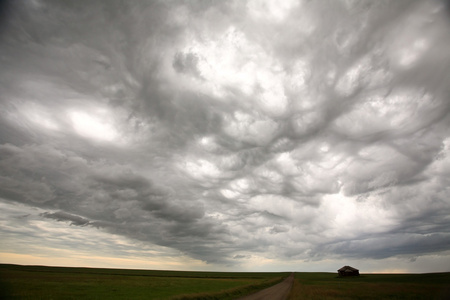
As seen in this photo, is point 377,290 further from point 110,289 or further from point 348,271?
point 348,271

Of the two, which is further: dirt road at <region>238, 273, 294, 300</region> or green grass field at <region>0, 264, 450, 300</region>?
dirt road at <region>238, 273, 294, 300</region>

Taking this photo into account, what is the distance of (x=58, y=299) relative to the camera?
2662cm

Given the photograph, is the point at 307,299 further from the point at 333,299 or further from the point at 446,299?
the point at 446,299

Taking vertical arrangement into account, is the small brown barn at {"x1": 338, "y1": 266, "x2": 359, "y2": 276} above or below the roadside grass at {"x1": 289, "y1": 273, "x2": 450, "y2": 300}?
above

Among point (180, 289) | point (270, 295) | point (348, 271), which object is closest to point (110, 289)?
point (180, 289)

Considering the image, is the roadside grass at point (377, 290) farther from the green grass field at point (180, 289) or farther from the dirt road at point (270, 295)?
the dirt road at point (270, 295)

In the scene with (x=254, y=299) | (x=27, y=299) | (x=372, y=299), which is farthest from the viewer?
(x=372, y=299)

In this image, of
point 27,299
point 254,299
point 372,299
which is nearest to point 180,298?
point 254,299

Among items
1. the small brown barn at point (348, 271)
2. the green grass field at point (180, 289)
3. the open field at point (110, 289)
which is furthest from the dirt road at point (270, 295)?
the small brown barn at point (348, 271)

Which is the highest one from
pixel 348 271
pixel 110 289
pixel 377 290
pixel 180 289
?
pixel 348 271

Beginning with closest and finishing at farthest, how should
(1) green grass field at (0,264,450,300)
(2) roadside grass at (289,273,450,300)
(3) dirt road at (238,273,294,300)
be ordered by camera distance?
(1) green grass field at (0,264,450,300), (3) dirt road at (238,273,294,300), (2) roadside grass at (289,273,450,300)

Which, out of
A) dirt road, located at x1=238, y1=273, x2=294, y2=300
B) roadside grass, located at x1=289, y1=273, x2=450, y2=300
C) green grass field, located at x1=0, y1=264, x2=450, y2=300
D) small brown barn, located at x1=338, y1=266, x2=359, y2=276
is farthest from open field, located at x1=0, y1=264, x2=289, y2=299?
small brown barn, located at x1=338, y1=266, x2=359, y2=276

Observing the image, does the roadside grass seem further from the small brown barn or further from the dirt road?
the small brown barn

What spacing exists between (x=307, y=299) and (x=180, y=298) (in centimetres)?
1746
